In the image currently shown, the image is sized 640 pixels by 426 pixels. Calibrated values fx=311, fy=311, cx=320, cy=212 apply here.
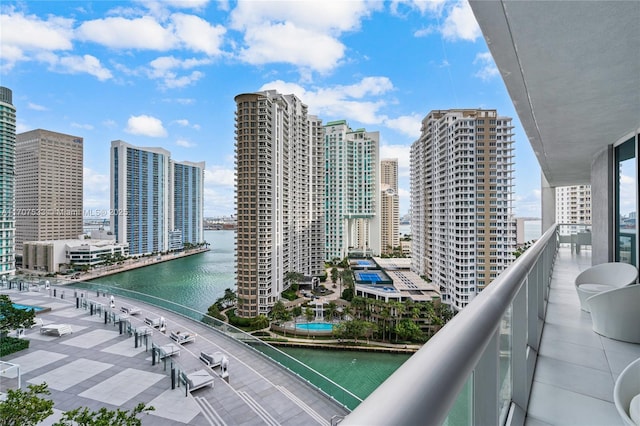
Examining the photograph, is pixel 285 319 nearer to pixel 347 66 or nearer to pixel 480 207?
pixel 480 207

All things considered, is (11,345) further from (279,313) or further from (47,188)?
(47,188)

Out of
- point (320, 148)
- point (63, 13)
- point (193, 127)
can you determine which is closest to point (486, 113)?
point (320, 148)

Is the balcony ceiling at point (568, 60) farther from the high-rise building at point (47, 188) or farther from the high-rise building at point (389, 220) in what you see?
the high-rise building at point (47, 188)

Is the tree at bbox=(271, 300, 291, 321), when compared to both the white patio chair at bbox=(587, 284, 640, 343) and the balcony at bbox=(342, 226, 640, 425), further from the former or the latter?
the white patio chair at bbox=(587, 284, 640, 343)

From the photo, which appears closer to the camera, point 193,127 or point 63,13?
point 63,13

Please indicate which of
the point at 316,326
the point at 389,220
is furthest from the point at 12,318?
the point at 389,220
